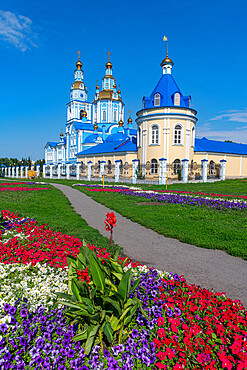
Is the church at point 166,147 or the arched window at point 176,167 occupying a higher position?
the church at point 166,147

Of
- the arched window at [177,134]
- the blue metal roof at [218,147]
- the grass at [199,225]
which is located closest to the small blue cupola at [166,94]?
the arched window at [177,134]

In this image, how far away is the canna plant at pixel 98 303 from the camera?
228 cm

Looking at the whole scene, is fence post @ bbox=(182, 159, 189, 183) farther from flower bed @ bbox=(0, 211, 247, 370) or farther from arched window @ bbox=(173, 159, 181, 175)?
flower bed @ bbox=(0, 211, 247, 370)

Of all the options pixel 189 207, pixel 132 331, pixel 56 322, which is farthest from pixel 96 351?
pixel 189 207

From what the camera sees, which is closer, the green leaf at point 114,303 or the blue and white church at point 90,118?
the green leaf at point 114,303

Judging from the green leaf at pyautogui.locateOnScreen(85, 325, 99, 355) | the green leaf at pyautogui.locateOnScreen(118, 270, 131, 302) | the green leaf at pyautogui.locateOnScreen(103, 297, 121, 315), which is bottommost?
the green leaf at pyautogui.locateOnScreen(85, 325, 99, 355)

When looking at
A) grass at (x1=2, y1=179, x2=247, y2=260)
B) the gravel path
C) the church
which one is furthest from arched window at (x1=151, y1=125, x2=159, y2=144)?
the gravel path

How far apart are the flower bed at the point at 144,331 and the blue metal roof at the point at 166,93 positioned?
981 inches

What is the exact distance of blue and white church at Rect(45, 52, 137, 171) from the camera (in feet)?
154

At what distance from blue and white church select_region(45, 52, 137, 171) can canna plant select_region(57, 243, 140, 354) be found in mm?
40659

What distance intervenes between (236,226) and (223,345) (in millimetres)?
5245

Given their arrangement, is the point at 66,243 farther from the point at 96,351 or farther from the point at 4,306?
the point at 96,351

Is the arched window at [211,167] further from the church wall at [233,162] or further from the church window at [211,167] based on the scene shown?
the church wall at [233,162]

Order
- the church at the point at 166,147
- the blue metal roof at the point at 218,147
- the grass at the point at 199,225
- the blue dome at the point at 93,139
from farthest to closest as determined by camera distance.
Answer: the blue dome at the point at 93,139, the blue metal roof at the point at 218,147, the church at the point at 166,147, the grass at the point at 199,225
